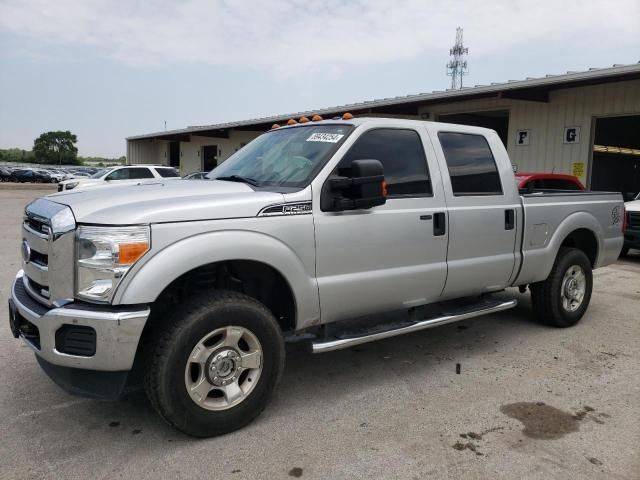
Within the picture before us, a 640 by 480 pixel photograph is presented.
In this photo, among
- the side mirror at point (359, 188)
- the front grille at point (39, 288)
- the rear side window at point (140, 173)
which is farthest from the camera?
the rear side window at point (140, 173)

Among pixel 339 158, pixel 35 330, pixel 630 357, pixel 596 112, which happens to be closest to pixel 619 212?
pixel 630 357

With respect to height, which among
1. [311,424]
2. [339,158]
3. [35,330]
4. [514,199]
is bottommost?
[311,424]

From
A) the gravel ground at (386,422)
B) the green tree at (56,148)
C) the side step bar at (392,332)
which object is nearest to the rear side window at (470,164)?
the side step bar at (392,332)

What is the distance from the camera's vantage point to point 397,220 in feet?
12.6

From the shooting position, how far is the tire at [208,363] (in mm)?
2941

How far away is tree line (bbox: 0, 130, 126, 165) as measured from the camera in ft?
358

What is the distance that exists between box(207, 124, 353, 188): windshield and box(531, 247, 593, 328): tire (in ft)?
9.39

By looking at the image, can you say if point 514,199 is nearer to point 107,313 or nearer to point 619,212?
point 619,212

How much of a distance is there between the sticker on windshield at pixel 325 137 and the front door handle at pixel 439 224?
0.97m

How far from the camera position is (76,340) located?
9.29 ft

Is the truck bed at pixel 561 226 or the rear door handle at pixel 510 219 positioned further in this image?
the truck bed at pixel 561 226

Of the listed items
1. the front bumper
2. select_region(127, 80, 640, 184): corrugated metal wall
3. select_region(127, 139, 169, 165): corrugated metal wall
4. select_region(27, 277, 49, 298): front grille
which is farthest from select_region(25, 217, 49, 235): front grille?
select_region(127, 139, 169, 165): corrugated metal wall

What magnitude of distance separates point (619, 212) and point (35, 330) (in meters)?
5.96

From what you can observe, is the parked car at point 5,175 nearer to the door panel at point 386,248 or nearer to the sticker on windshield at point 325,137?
the sticker on windshield at point 325,137
